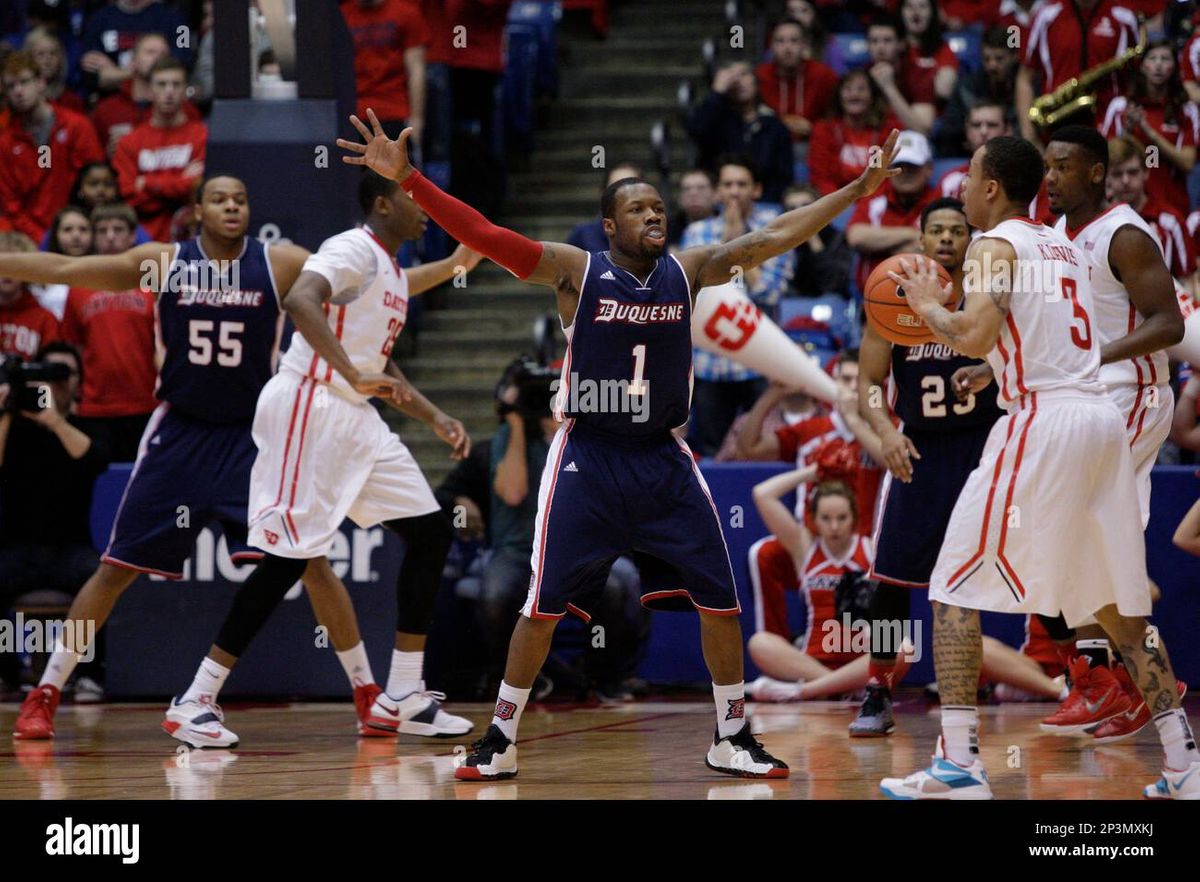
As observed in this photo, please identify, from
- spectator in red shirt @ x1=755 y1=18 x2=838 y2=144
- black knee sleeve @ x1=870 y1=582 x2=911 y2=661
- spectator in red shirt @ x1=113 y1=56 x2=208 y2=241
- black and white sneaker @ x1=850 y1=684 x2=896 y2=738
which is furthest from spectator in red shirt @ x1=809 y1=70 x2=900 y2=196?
black and white sneaker @ x1=850 y1=684 x2=896 y2=738

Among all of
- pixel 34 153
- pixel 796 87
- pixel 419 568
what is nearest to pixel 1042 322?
pixel 419 568

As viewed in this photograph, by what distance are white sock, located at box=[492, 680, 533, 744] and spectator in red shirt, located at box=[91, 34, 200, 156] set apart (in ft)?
25.3

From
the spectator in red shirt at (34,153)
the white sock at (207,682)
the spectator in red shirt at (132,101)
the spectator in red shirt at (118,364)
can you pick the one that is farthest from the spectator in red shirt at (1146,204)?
the spectator in red shirt at (34,153)

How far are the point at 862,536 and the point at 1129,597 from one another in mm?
3616

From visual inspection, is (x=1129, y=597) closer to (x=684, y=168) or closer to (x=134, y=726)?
(x=134, y=726)

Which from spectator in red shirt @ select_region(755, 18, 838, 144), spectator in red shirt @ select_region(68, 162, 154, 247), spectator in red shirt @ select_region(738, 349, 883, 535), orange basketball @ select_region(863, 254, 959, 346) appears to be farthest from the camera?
spectator in red shirt @ select_region(755, 18, 838, 144)

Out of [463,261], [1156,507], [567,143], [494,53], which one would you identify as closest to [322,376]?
[463,261]

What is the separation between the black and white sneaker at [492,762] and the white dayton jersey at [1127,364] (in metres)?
2.39

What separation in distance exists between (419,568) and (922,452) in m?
2.12

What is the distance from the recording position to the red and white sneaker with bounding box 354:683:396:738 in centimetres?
681

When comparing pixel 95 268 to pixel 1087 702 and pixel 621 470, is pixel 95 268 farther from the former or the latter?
pixel 1087 702

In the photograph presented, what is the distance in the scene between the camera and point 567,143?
43.0 feet

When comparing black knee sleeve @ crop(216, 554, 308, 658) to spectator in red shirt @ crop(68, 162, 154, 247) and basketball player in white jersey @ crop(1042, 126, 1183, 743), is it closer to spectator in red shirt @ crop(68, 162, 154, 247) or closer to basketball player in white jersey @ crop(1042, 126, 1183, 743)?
basketball player in white jersey @ crop(1042, 126, 1183, 743)

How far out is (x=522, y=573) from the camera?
8281mm
